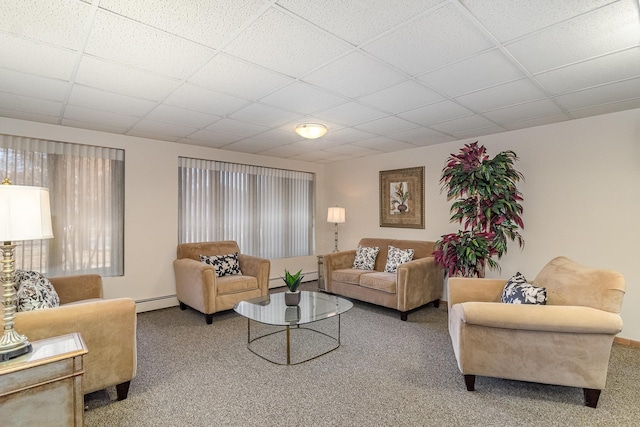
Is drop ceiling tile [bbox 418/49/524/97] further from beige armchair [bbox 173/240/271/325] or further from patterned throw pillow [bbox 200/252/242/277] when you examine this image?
patterned throw pillow [bbox 200/252/242/277]

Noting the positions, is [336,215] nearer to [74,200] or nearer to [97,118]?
[97,118]

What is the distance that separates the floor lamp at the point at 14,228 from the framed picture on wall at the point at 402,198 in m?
4.51

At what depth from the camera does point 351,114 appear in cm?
343

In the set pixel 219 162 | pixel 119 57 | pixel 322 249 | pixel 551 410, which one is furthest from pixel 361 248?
pixel 119 57

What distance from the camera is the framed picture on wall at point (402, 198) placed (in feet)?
16.7

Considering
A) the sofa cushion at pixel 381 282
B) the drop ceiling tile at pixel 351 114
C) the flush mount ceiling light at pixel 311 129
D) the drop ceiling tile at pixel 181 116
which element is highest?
the drop ceiling tile at pixel 351 114

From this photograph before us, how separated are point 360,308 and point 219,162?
10.4ft

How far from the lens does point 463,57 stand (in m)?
2.21

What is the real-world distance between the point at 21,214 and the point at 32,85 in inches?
63.3

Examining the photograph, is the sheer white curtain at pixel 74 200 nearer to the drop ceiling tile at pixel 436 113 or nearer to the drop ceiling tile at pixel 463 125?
the drop ceiling tile at pixel 436 113

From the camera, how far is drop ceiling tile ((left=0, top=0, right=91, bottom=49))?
1650mm

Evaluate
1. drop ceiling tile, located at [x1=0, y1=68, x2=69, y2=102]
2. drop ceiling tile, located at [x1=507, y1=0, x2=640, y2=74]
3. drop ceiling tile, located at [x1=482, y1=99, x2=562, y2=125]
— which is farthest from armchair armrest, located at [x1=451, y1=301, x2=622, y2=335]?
drop ceiling tile, located at [x1=0, y1=68, x2=69, y2=102]

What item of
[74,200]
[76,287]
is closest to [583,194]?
[76,287]

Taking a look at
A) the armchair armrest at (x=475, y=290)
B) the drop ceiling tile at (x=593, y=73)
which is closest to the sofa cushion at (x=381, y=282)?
the armchair armrest at (x=475, y=290)
